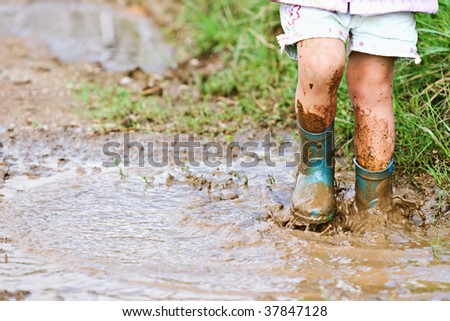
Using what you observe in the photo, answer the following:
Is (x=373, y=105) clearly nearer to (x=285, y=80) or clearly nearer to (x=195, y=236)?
(x=195, y=236)

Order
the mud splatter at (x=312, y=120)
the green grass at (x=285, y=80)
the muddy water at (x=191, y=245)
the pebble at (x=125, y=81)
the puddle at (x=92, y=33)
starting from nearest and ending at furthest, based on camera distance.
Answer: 1. the muddy water at (x=191, y=245)
2. the mud splatter at (x=312, y=120)
3. the green grass at (x=285, y=80)
4. the pebble at (x=125, y=81)
5. the puddle at (x=92, y=33)

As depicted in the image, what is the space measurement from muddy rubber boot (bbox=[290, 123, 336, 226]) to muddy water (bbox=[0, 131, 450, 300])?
71 mm

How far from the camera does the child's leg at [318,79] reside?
2.48m

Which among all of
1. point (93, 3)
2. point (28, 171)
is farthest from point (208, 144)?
point (93, 3)

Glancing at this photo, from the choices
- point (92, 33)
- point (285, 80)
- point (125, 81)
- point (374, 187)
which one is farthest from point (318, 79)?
point (92, 33)

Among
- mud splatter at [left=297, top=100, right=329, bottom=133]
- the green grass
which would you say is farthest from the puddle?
mud splatter at [left=297, top=100, right=329, bottom=133]

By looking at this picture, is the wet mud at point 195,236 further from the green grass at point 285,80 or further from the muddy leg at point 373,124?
the green grass at point 285,80

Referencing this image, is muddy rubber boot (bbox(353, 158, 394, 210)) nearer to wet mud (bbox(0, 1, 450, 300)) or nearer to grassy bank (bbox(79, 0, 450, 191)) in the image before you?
wet mud (bbox(0, 1, 450, 300))

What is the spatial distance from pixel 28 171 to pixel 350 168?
1.48 metres

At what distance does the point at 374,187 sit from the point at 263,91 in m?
1.77

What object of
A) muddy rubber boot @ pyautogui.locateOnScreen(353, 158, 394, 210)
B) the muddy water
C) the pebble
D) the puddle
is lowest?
the muddy water

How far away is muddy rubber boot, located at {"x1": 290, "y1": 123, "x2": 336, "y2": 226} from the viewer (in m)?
2.63

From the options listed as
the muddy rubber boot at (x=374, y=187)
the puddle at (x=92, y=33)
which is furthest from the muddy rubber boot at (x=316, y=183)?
the puddle at (x=92, y=33)

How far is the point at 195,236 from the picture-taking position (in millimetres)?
2658
